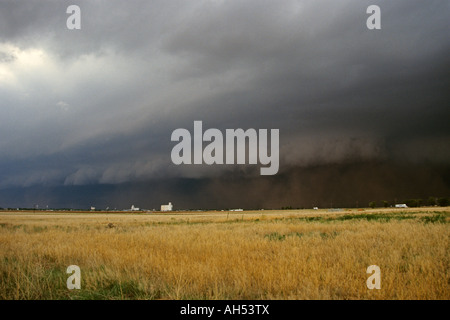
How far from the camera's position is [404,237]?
14.2 meters

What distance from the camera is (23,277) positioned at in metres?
7.75

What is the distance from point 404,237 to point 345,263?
301 inches

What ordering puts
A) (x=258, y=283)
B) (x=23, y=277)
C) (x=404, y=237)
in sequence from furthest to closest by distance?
(x=404, y=237) → (x=23, y=277) → (x=258, y=283)

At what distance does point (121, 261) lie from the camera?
9.84 metres

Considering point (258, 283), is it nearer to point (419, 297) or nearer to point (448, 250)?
point (419, 297)
